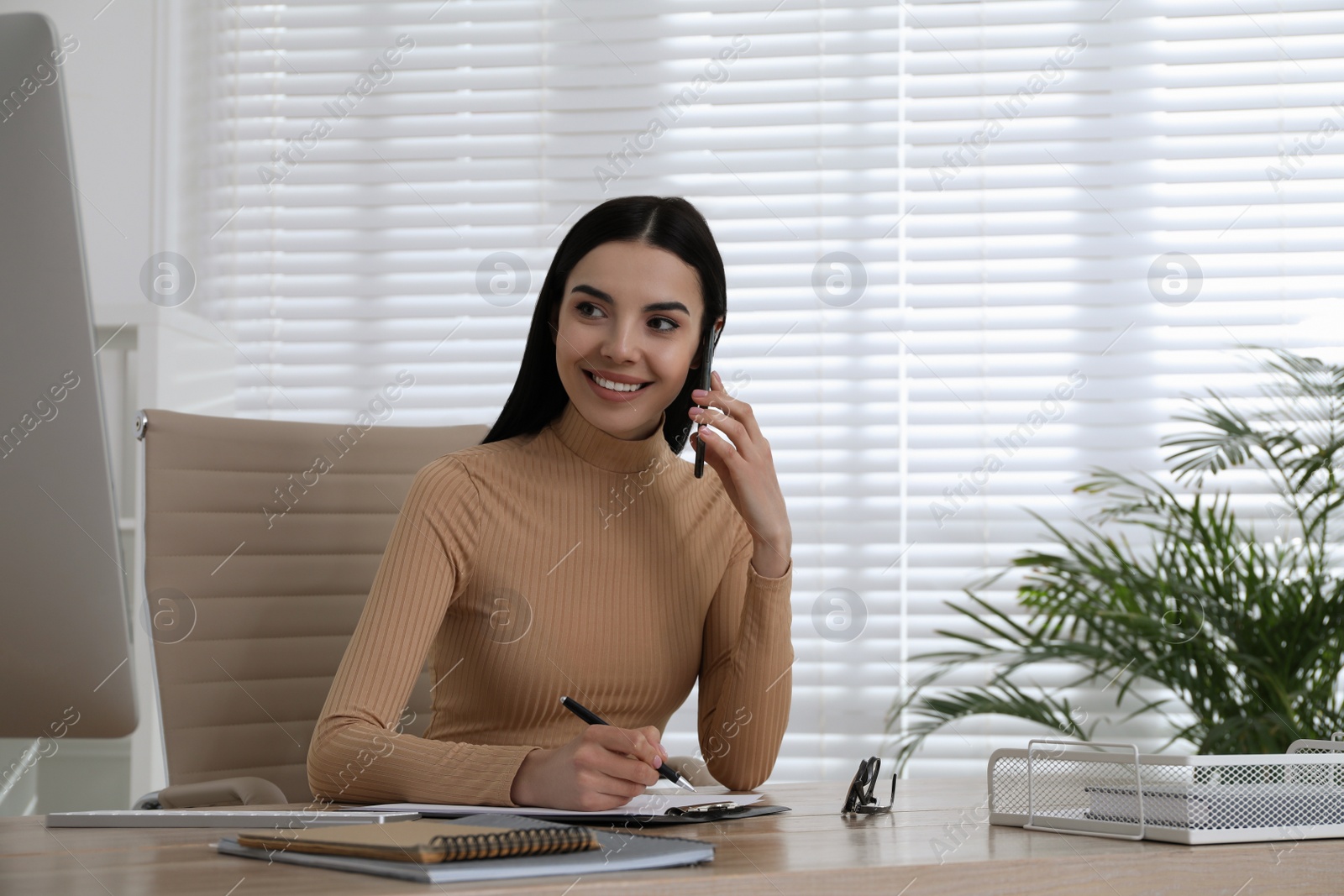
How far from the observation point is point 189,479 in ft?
5.66

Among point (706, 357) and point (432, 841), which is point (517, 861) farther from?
point (706, 357)

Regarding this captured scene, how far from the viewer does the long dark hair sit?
155 centimetres

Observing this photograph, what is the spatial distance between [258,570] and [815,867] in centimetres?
129

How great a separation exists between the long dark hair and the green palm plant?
1.11m

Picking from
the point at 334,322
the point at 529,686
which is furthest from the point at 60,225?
the point at 334,322

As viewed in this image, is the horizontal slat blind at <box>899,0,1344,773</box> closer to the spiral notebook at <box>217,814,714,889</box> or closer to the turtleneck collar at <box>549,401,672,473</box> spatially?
the turtleneck collar at <box>549,401,672,473</box>

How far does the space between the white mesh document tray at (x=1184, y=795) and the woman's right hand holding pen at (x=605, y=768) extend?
336 mm

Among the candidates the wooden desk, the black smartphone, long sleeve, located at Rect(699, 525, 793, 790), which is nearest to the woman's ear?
the black smartphone

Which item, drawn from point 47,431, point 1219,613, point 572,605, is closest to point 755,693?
point 572,605

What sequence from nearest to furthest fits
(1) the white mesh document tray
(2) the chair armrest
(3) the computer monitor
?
1. (3) the computer monitor
2. (1) the white mesh document tray
3. (2) the chair armrest

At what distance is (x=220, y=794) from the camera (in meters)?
1.43

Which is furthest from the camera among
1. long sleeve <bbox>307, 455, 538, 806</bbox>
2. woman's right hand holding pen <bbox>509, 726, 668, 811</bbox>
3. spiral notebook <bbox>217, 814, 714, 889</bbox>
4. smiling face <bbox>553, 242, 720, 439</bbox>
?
smiling face <bbox>553, 242, 720, 439</bbox>

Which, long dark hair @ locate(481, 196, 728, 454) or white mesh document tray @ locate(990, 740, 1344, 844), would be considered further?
long dark hair @ locate(481, 196, 728, 454)

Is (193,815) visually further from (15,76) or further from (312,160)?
(312,160)
